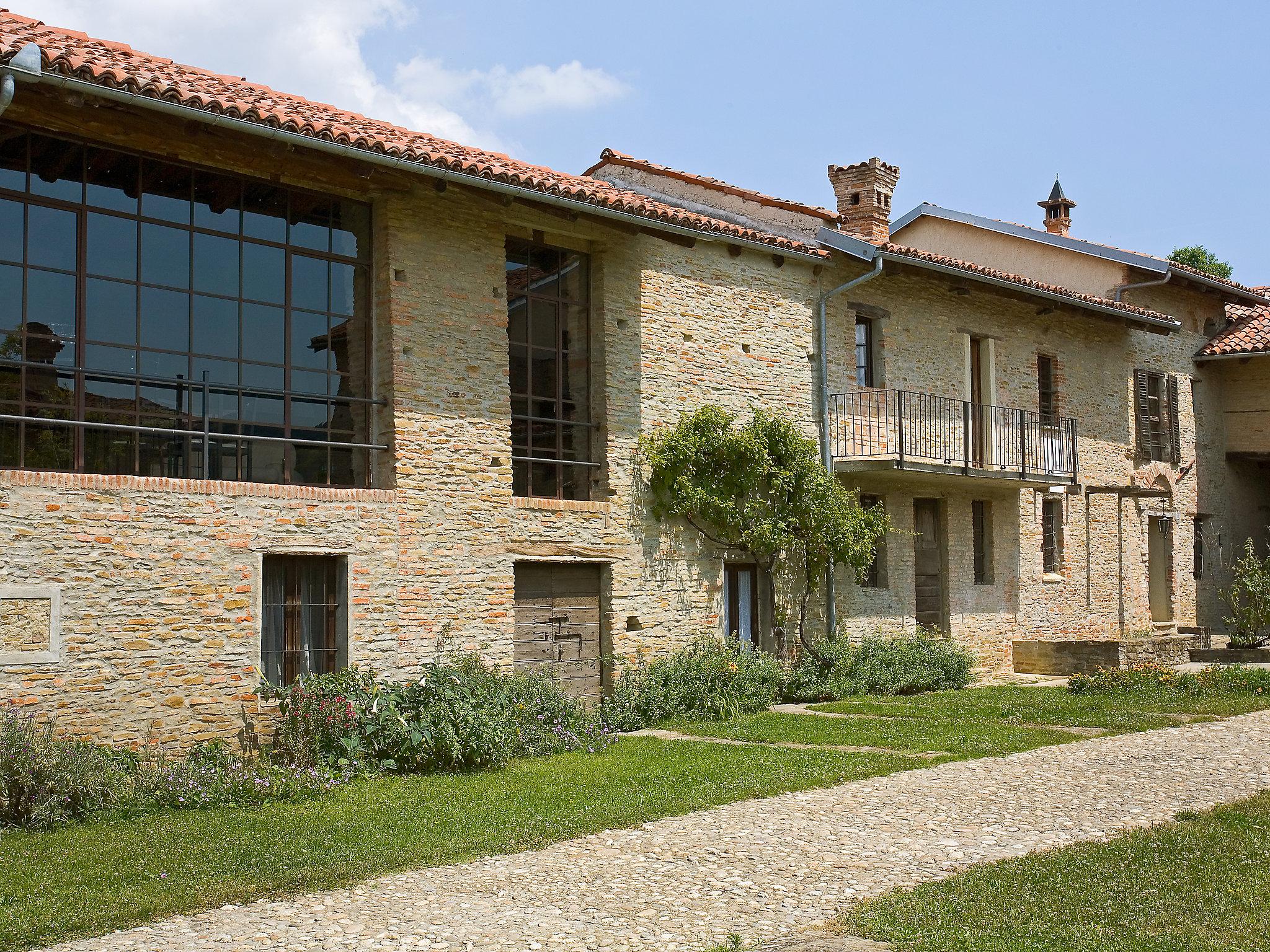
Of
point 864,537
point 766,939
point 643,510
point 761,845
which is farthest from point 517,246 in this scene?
point 766,939

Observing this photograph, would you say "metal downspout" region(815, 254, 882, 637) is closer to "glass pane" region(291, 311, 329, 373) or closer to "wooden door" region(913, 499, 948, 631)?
"wooden door" region(913, 499, 948, 631)

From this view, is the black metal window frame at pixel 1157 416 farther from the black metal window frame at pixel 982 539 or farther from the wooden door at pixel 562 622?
the wooden door at pixel 562 622

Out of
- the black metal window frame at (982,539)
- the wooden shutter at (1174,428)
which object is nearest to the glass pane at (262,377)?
the black metal window frame at (982,539)

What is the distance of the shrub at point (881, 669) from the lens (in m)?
15.4

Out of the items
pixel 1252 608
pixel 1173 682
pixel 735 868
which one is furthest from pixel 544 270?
pixel 1252 608

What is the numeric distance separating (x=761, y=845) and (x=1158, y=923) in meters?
2.48

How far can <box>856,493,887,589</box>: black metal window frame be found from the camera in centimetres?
1747

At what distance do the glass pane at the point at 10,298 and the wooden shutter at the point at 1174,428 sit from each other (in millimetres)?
20060

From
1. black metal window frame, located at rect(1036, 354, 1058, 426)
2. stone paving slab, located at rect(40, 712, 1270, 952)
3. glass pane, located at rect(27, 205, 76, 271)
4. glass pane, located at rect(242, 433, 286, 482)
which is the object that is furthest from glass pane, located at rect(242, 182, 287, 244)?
black metal window frame, located at rect(1036, 354, 1058, 426)

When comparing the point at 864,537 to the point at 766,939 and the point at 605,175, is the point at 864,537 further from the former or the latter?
the point at 766,939

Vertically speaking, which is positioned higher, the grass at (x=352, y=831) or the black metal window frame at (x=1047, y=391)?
the black metal window frame at (x=1047, y=391)

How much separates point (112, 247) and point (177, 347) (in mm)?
1002

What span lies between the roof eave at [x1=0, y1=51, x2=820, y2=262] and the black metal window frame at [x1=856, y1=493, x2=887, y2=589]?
471 centimetres

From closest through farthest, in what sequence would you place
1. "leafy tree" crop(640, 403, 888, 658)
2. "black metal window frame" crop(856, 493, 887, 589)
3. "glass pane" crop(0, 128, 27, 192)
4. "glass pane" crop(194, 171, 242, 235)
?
"glass pane" crop(0, 128, 27, 192)
"glass pane" crop(194, 171, 242, 235)
"leafy tree" crop(640, 403, 888, 658)
"black metal window frame" crop(856, 493, 887, 589)
